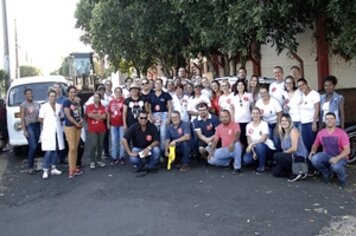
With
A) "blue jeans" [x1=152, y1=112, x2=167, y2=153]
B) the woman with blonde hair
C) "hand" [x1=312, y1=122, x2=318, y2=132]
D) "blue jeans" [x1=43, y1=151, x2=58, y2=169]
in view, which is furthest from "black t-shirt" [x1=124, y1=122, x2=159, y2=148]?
"hand" [x1=312, y1=122, x2=318, y2=132]

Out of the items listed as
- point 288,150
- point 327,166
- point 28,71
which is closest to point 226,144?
point 288,150

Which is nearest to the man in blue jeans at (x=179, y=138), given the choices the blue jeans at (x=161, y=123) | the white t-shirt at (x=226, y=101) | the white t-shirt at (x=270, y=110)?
the blue jeans at (x=161, y=123)

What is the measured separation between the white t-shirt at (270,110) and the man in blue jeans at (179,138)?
146cm

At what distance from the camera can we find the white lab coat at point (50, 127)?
9.86m

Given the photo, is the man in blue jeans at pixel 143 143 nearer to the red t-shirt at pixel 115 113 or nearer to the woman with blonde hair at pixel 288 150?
the red t-shirt at pixel 115 113

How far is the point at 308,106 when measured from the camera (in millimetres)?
8984

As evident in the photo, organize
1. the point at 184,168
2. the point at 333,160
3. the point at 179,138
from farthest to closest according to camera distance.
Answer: the point at 179,138 < the point at 184,168 < the point at 333,160

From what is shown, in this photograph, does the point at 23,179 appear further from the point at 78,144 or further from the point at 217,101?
the point at 217,101

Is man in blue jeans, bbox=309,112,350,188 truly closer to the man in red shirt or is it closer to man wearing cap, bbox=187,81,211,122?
the man in red shirt

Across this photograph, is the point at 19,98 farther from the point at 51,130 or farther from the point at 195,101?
the point at 195,101

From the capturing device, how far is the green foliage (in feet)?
29.7

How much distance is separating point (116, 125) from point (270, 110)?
10.2ft

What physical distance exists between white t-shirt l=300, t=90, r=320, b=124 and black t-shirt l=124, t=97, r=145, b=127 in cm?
296

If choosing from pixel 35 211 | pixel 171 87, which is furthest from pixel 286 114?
pixel 35 211
